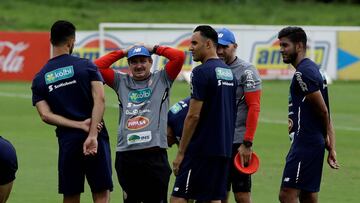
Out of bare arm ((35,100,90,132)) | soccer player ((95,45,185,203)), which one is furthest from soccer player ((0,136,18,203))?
soccer player ((95,45,185,203))

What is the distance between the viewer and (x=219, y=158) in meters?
9.90

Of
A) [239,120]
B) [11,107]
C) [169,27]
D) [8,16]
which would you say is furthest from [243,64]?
[8,16]

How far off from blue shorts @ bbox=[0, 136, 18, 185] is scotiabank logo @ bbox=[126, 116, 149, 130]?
4.47 feet

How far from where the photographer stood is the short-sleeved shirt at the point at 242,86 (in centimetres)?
1102

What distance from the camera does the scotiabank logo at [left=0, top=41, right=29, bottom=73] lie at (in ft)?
111

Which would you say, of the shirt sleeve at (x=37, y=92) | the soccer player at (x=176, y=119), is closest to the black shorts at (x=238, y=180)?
the soccer player at (x=176, y=119)

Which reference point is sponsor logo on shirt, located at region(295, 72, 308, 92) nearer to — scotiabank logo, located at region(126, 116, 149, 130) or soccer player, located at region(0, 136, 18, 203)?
scotiabank logo, located at region(126, 116, 149, 130)

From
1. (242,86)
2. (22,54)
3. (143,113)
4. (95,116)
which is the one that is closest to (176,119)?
(143,113)

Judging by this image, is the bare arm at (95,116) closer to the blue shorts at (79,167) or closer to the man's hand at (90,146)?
the man's hand at (90,146)

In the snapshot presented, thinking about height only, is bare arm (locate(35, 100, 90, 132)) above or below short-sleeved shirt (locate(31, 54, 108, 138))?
below

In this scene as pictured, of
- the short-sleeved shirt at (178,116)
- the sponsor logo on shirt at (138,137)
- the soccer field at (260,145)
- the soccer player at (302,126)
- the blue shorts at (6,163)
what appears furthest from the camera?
the soccer field at (260,145)

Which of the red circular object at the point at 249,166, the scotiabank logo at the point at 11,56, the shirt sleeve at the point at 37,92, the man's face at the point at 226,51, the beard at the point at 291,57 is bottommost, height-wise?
the red circular object at the point at 249,166

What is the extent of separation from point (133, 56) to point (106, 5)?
41966mm

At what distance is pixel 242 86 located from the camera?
36.3 ft
